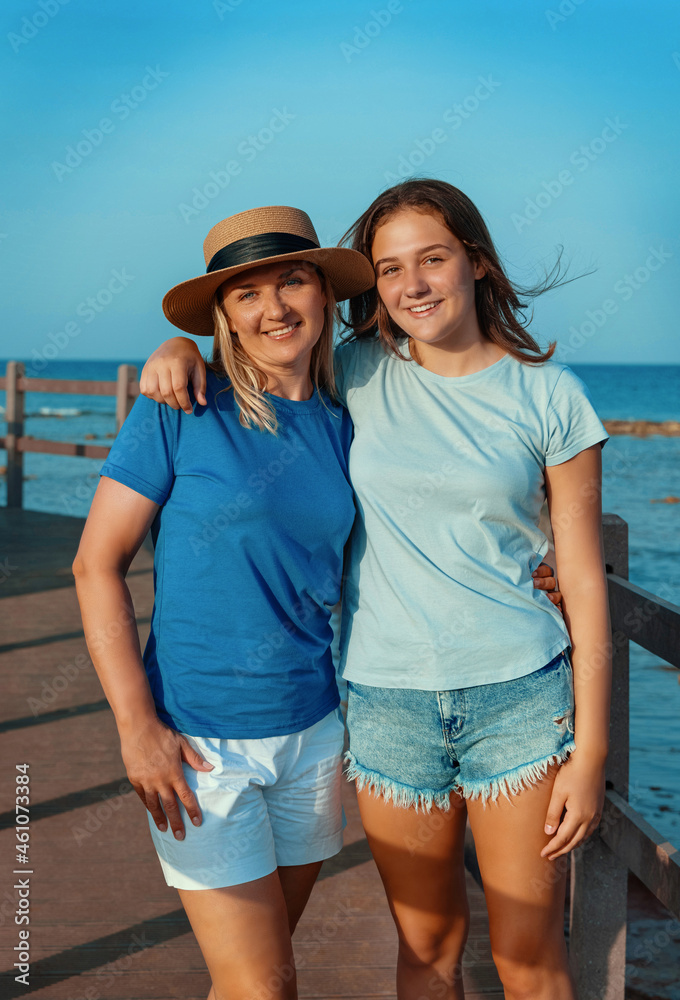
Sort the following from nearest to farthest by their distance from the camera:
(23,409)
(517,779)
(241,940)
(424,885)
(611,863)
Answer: (241,940) < (517,779) < (424,885) < (611,863) < (23,409)

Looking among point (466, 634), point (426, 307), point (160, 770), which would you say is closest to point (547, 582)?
point (466, 634)

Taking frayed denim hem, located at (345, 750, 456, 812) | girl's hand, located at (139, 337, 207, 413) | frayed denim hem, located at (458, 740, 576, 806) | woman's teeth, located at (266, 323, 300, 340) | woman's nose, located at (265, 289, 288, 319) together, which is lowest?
frayed denim hem, located at (345, 750, 456, 812)

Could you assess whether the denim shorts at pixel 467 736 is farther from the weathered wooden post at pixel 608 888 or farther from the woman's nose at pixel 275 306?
the woman's nose at pixel 275 306

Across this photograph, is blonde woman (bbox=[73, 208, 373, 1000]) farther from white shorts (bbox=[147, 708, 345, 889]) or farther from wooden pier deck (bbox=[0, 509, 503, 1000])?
wooden pier deck (bbox=[0, 509, 503, 1000])

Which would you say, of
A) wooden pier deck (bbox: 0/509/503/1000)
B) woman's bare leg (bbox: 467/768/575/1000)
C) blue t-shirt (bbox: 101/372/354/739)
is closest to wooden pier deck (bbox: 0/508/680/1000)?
wooden pier deck (bbox: 0/509/503/1000)

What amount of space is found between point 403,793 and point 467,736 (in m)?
0.18

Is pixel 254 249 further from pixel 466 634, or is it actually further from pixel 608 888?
pixel 608 888

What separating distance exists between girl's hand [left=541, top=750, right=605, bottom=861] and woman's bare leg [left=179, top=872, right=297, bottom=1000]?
547mm

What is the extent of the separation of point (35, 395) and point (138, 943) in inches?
1739

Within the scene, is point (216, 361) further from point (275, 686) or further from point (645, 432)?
point (645, 432)

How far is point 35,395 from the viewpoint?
44.0 m

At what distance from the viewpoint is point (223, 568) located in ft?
5.41

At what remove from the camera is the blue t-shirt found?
5.38ft

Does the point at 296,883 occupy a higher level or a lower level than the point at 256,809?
lower
